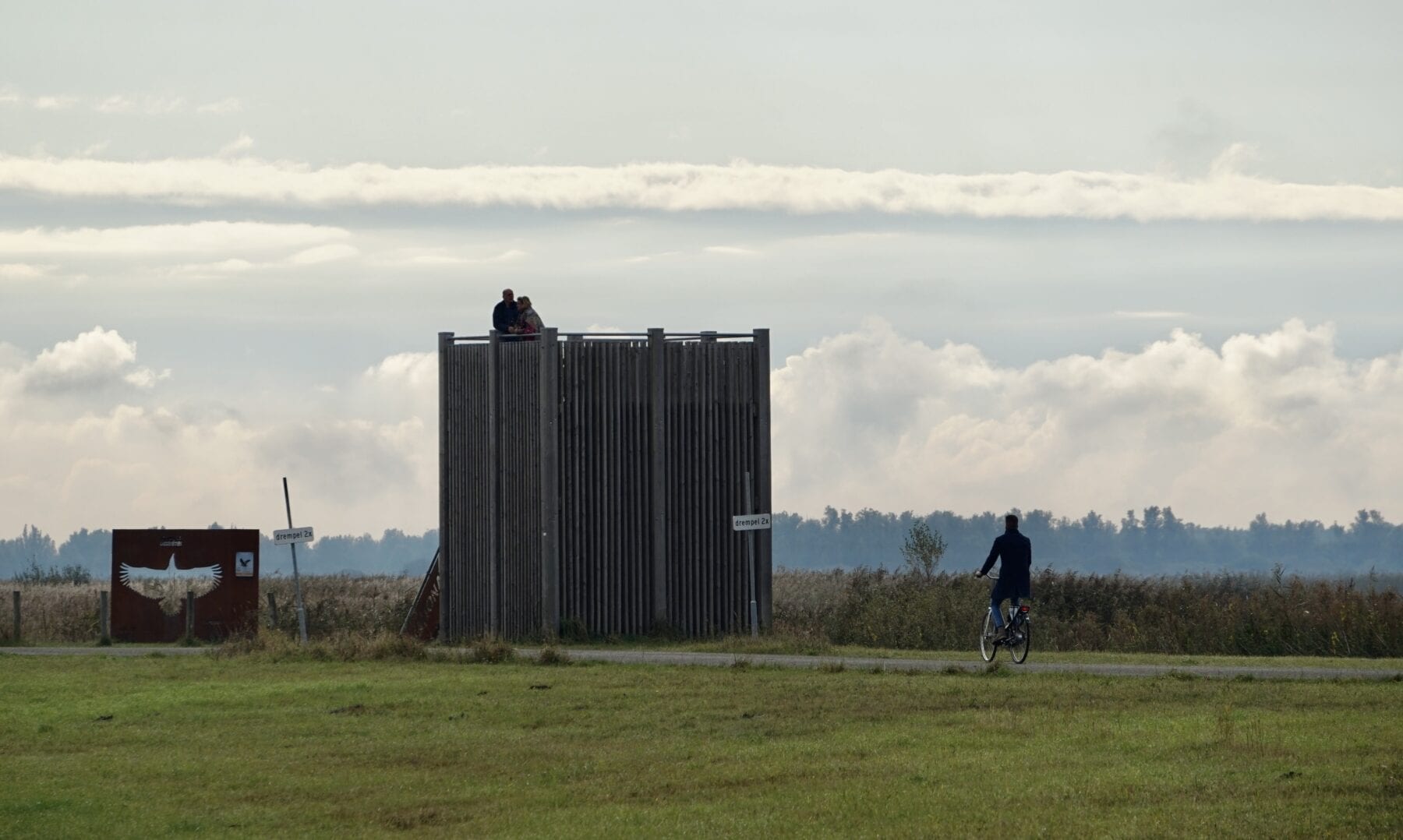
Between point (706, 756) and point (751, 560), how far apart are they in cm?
1463

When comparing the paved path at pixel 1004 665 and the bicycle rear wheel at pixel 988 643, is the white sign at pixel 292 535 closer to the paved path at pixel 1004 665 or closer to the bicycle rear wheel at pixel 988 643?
the paved path at pixel 1004 665

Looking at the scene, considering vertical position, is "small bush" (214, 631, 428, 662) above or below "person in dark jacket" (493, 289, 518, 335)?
below

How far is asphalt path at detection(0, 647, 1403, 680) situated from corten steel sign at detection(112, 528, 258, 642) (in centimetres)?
587

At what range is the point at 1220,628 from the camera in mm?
30359

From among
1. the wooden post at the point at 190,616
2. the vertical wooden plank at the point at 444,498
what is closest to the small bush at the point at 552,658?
the vertical wooden plank at the point at 444,498

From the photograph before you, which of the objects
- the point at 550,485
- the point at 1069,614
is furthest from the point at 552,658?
the point at 1069,614

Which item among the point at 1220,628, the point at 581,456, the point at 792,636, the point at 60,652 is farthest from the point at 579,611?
the point at 1220,628

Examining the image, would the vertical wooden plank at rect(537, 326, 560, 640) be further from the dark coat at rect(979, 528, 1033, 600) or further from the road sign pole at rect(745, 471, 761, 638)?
the dark coat at rect(979, 528, 1033, 600)

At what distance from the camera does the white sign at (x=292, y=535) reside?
29.7m

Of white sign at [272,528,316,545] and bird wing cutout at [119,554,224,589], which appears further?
bird wing cutout at [119,554,224,589]

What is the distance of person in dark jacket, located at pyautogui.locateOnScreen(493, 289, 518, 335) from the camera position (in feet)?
117

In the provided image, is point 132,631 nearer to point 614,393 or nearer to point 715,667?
point 614,393

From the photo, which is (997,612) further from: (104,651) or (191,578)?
(191,578)

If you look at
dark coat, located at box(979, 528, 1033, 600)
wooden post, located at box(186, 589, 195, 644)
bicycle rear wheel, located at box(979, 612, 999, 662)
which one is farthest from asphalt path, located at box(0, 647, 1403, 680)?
wooden post, located at box(186, 589, 195, 644)
